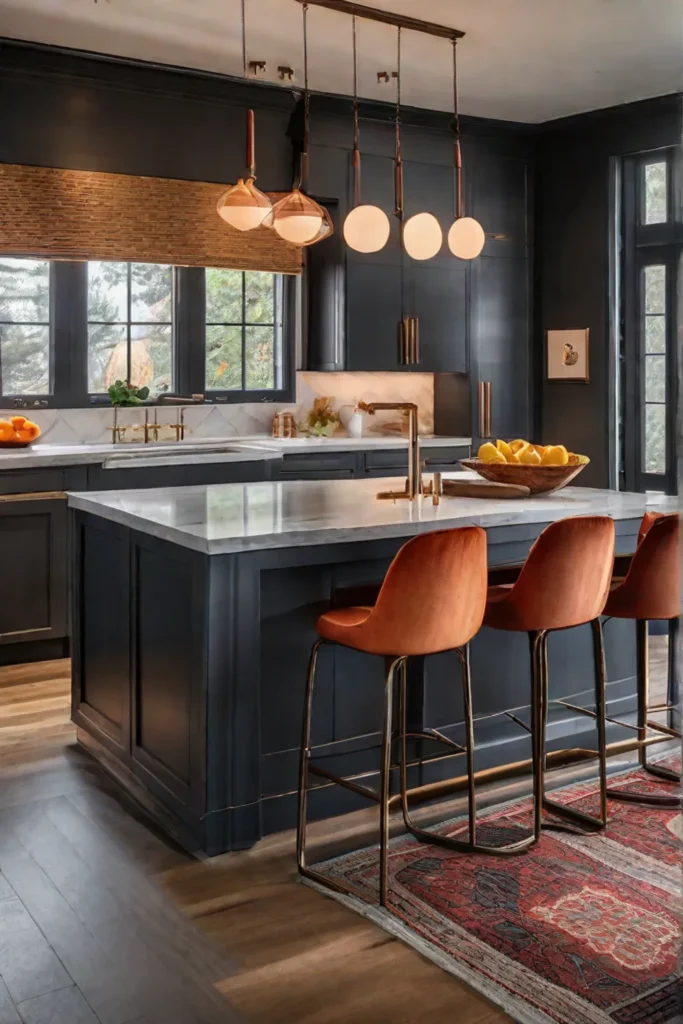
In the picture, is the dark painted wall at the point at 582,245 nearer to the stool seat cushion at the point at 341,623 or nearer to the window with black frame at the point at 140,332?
the window with black frame at the point at 140,332

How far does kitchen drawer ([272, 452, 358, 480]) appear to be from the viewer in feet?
19.2

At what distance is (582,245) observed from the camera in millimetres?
6590

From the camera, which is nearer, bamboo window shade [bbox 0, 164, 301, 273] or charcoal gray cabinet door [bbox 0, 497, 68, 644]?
charcoal gray cabinet door [bbox 0, 497, 68, 644]

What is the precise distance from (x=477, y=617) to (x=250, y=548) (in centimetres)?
65

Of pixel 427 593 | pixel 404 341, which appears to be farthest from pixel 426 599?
pixel 404 341

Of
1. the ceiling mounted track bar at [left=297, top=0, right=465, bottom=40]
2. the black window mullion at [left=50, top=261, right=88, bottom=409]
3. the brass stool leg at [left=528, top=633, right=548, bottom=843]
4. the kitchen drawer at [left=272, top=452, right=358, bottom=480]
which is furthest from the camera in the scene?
the kitchen drawer at [left=272, top=452, right=358, bottom=480]

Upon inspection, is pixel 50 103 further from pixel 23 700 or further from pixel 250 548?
pixel 250 548

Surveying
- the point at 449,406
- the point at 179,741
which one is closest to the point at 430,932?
the point at 179,741

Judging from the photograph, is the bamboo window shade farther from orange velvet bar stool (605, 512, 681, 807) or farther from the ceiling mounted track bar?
orange velvet bar stool (605, 512, 681, 807)

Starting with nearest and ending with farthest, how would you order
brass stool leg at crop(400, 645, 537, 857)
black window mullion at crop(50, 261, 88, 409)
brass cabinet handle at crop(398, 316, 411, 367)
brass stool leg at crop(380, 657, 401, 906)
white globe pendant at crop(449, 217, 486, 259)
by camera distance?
brass stool leg at crop(380, 657, 401, 906) < brass stool leg at crop(400, 645, 537, 857) < white globe pendant at crop(449, 217, 486, 259) < black window mullion at crop(50, 261, 88, 409) < brass cabinet handle at crop(398, 316, 411, 367)

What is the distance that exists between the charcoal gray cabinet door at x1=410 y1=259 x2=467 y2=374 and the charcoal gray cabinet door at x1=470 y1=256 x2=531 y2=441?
80 mm

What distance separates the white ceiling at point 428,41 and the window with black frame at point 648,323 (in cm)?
55

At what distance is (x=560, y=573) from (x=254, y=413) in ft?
12.3

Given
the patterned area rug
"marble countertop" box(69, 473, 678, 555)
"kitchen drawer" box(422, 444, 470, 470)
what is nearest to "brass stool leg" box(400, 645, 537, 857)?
the patterned area rug
